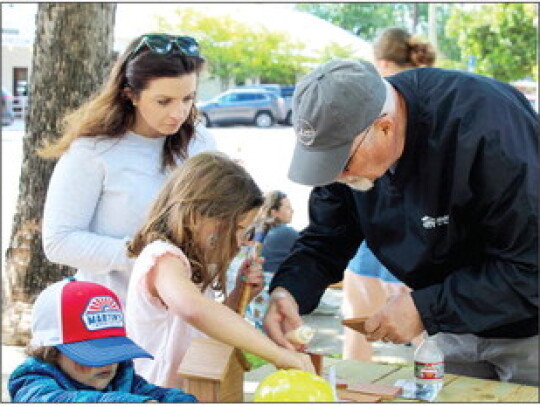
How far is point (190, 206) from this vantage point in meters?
2.47

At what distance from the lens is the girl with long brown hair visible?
237 cm

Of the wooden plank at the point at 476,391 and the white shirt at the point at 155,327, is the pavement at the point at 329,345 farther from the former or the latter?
the wooden plank at the point at 476,391

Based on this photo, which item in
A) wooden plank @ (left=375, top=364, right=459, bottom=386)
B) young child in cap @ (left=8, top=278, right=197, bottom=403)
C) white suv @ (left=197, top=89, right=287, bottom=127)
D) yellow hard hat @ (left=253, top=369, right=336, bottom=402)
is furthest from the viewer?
white suv @ (left=197, top=89, right=287, bottom=127)

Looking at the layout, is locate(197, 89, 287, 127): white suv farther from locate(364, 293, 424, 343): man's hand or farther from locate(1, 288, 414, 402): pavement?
locate(364, 293, 424, 343): man's hand

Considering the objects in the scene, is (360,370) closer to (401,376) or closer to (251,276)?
(401,376)

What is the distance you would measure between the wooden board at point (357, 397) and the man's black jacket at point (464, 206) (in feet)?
0.81

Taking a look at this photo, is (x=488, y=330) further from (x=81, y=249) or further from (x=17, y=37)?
(x=17, y=37)

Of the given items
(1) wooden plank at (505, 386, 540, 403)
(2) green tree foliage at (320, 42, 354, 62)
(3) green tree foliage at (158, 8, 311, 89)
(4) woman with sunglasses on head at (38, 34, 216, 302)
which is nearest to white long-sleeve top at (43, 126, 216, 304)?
(4) woman with sunglasses on head at (38, 34, 216, 302)

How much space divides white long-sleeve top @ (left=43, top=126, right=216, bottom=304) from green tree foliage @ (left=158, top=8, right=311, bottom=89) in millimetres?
24139

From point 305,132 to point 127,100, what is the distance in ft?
3.12

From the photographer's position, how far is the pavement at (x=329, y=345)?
16.6ft

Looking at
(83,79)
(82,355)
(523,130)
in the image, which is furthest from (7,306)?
(523,130)

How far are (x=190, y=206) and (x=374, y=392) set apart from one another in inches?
29.1

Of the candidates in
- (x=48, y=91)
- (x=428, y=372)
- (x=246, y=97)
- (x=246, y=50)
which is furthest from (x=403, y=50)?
(x=246, y=50)
